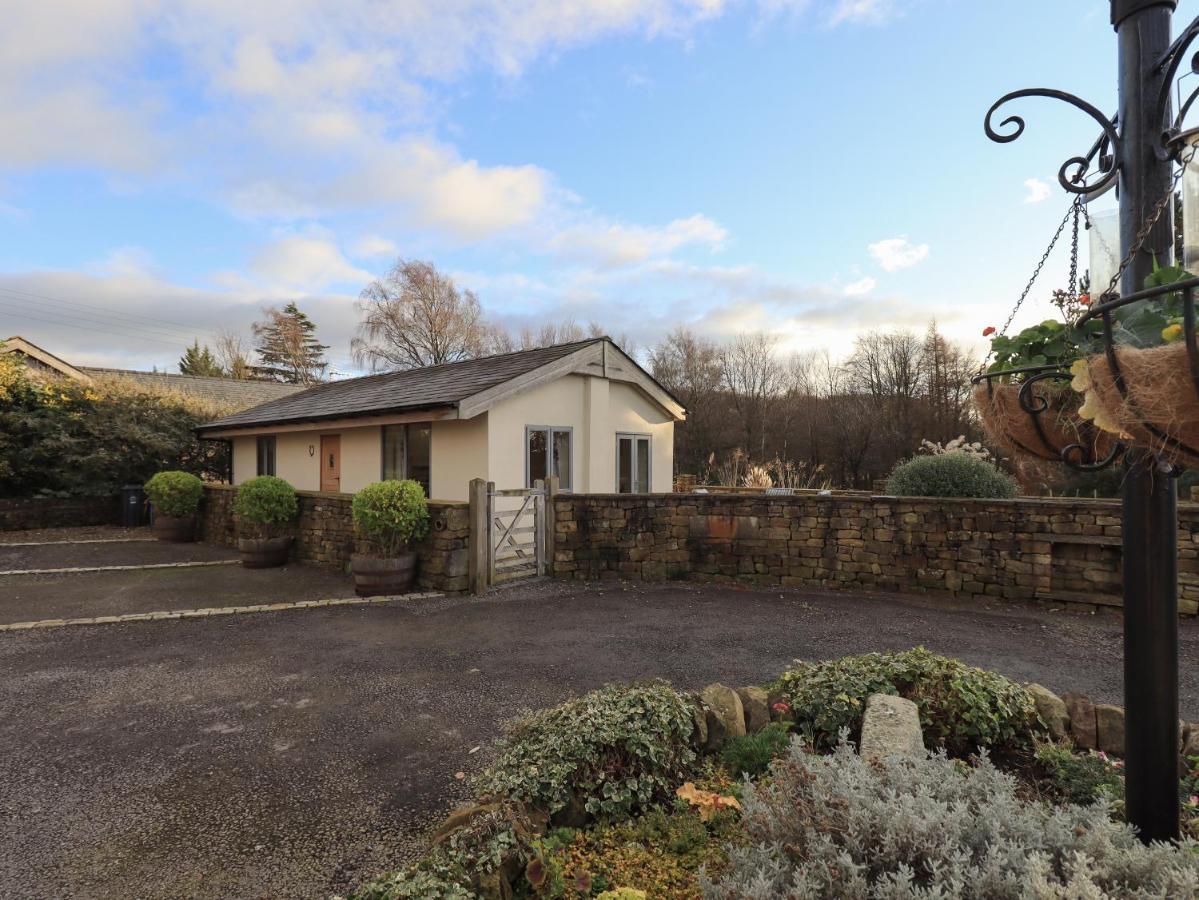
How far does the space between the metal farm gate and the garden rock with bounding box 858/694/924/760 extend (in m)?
6.03

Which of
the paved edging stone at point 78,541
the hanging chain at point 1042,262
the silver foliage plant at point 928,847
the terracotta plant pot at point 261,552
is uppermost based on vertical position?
the hanging chain at point 1042,262

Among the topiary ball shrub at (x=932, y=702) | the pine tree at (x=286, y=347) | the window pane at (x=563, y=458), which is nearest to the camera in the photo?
the topiary ball shrub at (x=932, y=702)

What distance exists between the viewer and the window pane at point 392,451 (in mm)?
11711

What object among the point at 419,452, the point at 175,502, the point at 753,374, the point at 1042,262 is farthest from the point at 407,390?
the point at 753,374

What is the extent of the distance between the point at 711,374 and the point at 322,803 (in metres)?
28.7

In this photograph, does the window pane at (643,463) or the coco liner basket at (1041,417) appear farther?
the window pane at (643,463)

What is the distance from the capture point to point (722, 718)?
3.33 m

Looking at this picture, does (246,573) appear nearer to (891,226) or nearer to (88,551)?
(88,551)

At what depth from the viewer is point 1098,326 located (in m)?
1.94

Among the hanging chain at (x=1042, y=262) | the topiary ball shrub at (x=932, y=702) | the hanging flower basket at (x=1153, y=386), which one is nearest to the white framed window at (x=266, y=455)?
the topiary ball shrub at (x=932, y=702)

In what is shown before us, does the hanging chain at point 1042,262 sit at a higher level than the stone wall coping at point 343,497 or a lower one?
higher

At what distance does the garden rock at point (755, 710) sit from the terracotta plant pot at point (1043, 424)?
207 cm

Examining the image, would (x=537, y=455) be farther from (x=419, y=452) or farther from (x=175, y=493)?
(x=175, y=493)

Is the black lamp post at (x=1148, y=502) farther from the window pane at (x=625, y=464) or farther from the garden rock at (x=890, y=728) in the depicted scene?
the window pane at (x=625, y=464)
